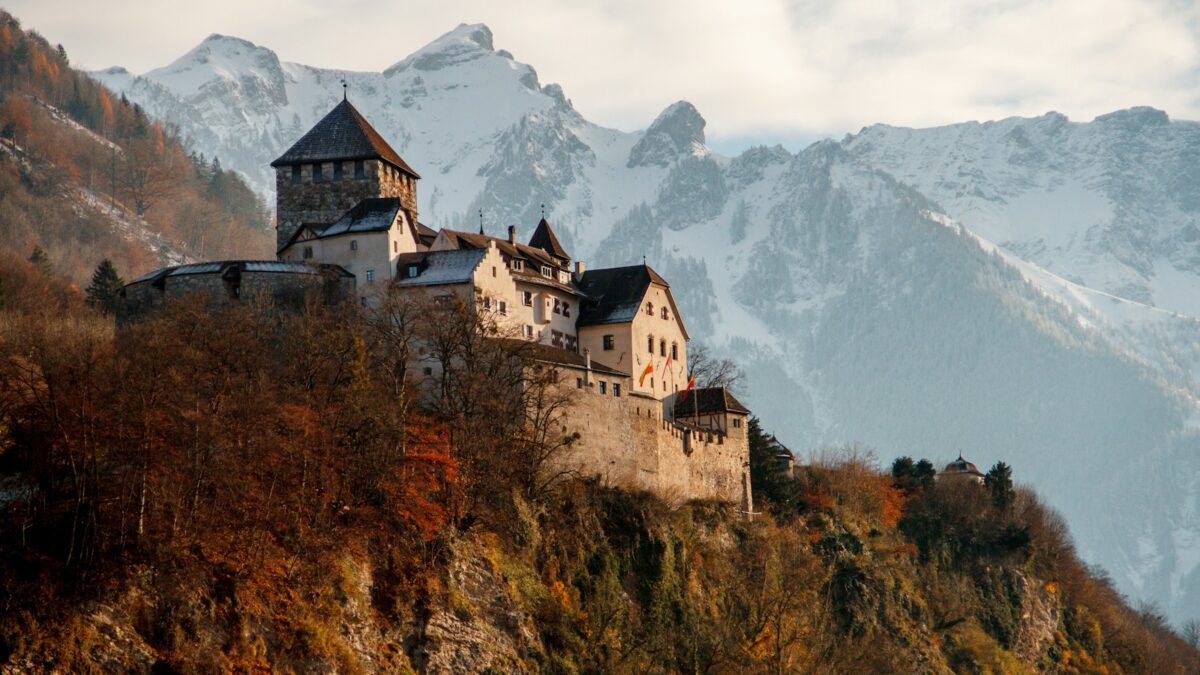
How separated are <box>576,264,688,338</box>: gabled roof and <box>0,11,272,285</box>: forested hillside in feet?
250

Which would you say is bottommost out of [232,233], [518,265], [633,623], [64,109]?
[633,623]

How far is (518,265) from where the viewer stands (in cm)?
8650

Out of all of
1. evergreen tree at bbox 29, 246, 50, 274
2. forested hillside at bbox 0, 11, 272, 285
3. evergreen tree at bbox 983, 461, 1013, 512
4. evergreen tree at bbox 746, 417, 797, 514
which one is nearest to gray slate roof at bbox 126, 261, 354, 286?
evergreen tree at bbox 746, 417, 797, 514

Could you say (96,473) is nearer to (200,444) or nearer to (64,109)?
(200,444)

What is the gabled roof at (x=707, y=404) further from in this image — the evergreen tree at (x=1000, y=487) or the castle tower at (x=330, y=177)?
the evergreen tree at (x=1000, y=487)

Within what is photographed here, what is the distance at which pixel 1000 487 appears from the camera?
113812mm

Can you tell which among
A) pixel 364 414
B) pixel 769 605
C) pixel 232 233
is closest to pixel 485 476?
pixel 364 414

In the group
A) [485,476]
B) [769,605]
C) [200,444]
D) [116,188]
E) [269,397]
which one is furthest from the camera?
[116,188]

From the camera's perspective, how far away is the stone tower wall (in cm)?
8806

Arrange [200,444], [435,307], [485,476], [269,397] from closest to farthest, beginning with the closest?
[200,444], [269,397], [485,476], [435,307]

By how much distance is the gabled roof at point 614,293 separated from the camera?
295 feet

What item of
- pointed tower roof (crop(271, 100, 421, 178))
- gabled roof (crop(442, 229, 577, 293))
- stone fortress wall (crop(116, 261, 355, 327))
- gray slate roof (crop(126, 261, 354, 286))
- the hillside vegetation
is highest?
pointed tower roof (crop(271, 100, 421, 178))

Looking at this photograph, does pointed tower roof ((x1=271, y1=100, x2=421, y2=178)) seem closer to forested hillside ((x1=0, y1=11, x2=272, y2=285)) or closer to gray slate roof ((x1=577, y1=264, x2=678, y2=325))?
gray slate roof ((x1=577, y1=264, x2=678, y2=325))

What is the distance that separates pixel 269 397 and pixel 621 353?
98.0ft
